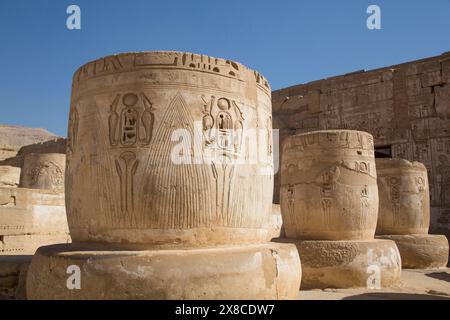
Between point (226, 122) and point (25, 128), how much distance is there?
5992cm

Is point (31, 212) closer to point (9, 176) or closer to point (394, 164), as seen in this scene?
point (9, 176)

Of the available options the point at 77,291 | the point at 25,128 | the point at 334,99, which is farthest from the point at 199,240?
the point at 25,128

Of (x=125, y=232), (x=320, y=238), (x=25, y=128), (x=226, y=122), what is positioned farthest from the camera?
(x=25, y=128)

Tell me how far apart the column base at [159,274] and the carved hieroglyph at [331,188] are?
2.96 m

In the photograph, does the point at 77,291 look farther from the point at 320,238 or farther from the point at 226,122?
the point at 320,238

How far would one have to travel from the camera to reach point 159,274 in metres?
2.53

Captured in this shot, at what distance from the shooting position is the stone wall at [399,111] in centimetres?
1347

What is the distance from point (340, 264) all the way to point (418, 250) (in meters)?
3.20

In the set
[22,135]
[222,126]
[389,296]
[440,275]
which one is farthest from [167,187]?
[22,135]

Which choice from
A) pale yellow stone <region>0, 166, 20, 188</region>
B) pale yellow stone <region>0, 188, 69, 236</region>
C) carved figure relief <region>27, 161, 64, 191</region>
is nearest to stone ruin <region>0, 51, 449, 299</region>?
pale yellow stone <region>0, 188, 69, 236</region>

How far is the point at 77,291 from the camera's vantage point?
2588 millimetres

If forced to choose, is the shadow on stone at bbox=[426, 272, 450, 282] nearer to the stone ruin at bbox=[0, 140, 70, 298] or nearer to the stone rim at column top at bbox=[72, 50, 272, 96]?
the stone rim at column top at bbox=[72, 50, 272, 96]

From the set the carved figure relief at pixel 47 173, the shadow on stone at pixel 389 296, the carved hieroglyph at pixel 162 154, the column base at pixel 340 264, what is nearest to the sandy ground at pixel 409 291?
the shadow on stone at pixel 389 296

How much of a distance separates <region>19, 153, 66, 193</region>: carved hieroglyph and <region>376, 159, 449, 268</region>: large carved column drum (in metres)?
7.55
